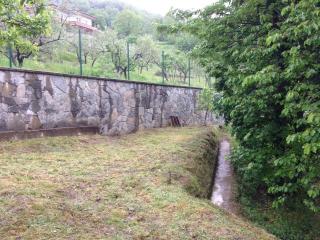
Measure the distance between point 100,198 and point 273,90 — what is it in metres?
2.86

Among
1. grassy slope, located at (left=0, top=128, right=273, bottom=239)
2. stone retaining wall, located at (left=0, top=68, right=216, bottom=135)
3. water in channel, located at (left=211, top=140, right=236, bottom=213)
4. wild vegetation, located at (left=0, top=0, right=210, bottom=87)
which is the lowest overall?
water in channel, located at (left=211, top=140, right=236, bottom=213)

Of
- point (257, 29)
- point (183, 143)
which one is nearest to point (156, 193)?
point (257, 29)

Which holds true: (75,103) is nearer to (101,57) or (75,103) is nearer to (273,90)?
(273,90)

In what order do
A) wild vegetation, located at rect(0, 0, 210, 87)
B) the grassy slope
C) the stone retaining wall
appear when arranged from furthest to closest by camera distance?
wild vegetation, located at rect(0, 0, 210, 87)
the stone retaining wall
the grassy slope

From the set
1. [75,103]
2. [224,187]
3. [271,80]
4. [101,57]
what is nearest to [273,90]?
[271,80]

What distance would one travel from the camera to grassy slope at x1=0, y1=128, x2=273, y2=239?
377 centimetres

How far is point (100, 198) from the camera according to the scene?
182 inches

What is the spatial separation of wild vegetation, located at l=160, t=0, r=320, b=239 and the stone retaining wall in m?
2.83

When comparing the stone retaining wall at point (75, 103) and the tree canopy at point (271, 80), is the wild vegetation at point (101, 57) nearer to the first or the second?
the stone retaining wall at point (75, 103)

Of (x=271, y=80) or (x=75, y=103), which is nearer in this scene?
(x=271, y=80)

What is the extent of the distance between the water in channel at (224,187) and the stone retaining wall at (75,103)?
2.99m

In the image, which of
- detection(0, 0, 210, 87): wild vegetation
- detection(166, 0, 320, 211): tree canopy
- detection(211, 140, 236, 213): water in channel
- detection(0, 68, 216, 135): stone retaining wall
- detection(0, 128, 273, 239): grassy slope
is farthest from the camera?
detection(0, 0, 210, 87): wild vegetation

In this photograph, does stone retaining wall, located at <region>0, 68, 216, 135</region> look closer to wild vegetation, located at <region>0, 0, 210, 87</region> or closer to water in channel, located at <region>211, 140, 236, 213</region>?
wild vegetation, located at <region>0, 0, 210, 87</region>

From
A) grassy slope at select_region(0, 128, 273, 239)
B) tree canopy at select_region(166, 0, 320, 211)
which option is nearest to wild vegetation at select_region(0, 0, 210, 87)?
tree canopy at select_region(166, 0, 320, 211)
